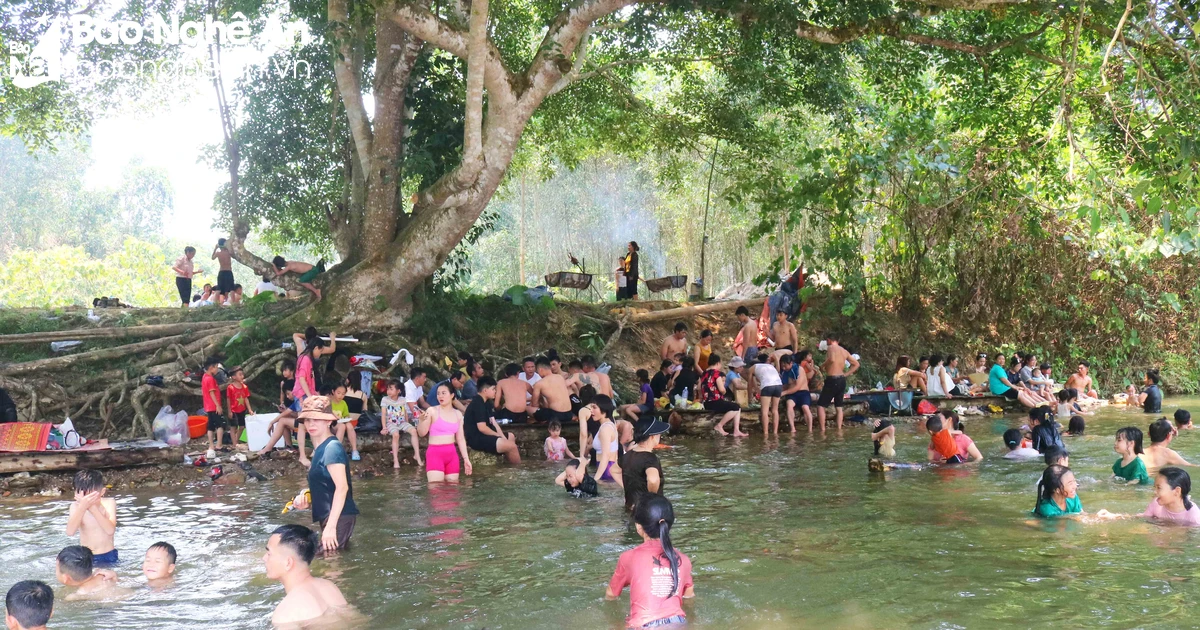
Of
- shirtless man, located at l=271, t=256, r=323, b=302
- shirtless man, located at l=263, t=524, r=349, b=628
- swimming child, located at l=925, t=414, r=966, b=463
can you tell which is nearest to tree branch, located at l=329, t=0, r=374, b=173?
shirtless man, located at l=271, t=256, r=323, b=302

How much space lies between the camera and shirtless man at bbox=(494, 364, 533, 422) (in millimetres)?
14078

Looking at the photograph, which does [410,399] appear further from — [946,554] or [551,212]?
[551,212]

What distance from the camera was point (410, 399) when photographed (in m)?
13.5

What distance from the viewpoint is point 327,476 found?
7191 mm

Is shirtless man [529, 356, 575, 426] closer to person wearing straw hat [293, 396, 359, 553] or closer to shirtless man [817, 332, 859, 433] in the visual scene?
shirtless man [817, 332, 859, 433]

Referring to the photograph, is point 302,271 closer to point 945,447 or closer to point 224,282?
point 224,282

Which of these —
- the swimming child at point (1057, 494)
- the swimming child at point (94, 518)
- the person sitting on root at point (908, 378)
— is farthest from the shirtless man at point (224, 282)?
the swimming child at point (1057, 494)

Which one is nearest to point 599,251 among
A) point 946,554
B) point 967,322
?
point 967,322

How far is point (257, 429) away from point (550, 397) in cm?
400

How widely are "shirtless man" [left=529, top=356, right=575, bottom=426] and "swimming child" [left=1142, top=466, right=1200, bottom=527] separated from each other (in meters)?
7.95

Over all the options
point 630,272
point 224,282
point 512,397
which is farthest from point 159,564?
point 630,272

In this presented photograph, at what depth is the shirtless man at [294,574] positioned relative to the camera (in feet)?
18.1

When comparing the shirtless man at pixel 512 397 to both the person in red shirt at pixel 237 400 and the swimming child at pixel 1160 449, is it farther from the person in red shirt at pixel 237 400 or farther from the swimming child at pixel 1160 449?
the swimming child at pixel 1160 449

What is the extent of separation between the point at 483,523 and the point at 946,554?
412cm
